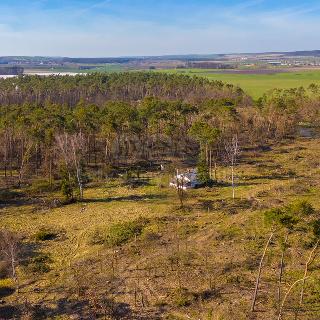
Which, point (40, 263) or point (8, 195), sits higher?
point (8, 195)

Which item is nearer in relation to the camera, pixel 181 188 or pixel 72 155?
pixel 181 188

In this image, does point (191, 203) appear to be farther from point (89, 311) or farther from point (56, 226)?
point (89, 311)

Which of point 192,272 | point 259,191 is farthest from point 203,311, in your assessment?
point 259,191

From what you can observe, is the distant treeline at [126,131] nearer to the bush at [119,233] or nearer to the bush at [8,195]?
the bush at [8,195]

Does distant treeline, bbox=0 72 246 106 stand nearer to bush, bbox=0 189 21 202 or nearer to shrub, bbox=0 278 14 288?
bush, bbox=0 189 21 202

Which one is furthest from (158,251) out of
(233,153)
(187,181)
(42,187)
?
(42,187)

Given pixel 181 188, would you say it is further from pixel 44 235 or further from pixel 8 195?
pixel 8 195

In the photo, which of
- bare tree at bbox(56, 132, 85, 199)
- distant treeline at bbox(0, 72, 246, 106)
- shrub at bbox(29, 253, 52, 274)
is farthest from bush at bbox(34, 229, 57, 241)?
distant treeline at bbox(0, 72, 246, 106)
